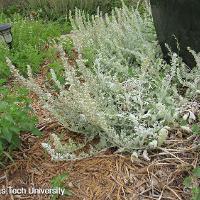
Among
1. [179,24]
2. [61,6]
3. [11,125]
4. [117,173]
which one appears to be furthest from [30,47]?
[61,6]

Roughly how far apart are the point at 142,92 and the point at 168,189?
81cm

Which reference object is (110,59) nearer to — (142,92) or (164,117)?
(142,92)

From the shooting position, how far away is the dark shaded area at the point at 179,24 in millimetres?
2943

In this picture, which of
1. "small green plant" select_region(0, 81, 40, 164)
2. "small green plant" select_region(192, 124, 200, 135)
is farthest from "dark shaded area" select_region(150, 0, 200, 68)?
"small green plant" select_region(0, 81, 40, 164)

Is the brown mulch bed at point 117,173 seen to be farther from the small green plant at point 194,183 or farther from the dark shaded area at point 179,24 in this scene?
the dark shaded area at point 179,24

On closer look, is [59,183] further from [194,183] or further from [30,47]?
[30,47]

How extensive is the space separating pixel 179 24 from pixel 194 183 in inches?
48.5

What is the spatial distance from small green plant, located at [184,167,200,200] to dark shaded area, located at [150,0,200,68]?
106 centimetres

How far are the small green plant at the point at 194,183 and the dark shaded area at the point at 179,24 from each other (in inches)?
41.9

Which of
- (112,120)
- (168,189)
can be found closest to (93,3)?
(112,120)

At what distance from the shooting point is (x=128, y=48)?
3.68 meters

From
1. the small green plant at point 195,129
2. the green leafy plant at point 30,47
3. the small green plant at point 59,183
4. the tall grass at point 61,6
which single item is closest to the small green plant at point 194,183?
the small green plant at point 195,129

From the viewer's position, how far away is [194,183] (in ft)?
7.50

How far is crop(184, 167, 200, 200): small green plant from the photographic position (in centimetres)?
215
